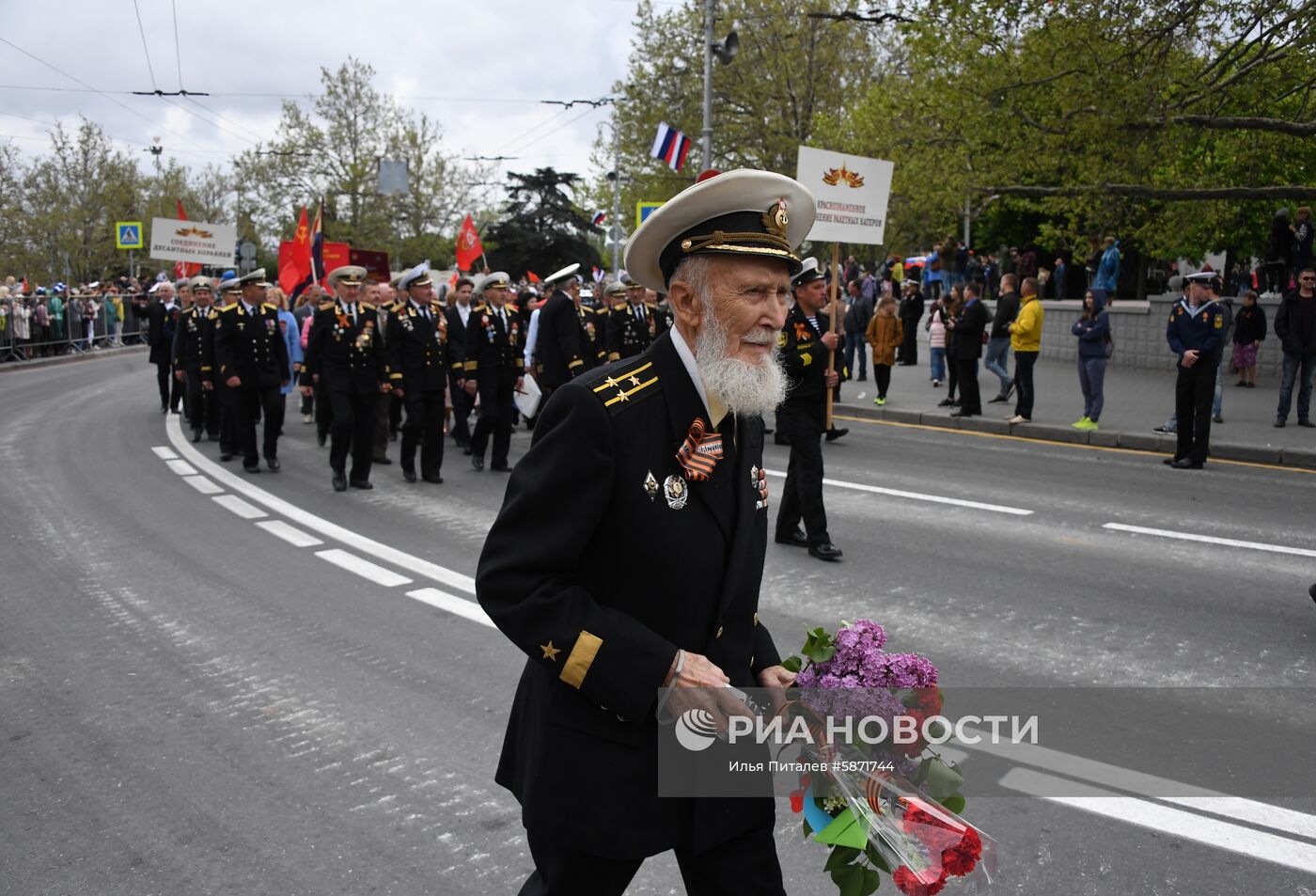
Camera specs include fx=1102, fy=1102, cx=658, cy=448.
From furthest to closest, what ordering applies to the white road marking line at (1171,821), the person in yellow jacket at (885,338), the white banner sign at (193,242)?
1. the white banner sign at (193,242)
2. the person in yellow jacket at (885,338)
3. the white road marking line at (1171,821)

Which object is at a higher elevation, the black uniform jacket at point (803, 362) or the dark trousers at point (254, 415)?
the black uniform jacket at point (803, 362)

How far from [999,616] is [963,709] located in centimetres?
171

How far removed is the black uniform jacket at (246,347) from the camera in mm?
11891

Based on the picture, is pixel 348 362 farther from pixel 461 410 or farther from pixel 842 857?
pixel 842 857

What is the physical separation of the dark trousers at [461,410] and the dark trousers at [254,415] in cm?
210

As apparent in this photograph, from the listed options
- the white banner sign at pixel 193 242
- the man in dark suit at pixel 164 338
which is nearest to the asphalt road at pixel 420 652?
the man in dark suit at pixel 164 338

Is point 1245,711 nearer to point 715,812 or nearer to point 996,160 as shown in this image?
point 715,812

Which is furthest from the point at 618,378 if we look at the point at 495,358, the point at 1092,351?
the point at 1092,351

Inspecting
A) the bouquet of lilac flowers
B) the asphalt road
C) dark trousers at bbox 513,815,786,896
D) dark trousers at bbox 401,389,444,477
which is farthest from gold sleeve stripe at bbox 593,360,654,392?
dark trousers at bbox 401,389,444,477

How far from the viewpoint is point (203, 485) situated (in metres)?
11.1

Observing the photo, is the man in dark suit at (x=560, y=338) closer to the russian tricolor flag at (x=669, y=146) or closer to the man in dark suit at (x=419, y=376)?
the man in dark suit at (x=419, y=376)

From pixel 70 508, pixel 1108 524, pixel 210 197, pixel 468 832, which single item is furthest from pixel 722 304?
pixel 210 197

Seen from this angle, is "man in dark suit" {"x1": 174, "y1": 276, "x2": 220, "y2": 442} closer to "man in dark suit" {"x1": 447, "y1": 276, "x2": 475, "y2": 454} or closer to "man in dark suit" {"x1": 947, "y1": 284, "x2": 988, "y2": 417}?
"man in dark suit" {"x1": 447, "y1": 276, "x2": 475, "y2": 454}

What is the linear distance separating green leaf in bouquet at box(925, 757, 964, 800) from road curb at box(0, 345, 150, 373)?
28763 millimetres
